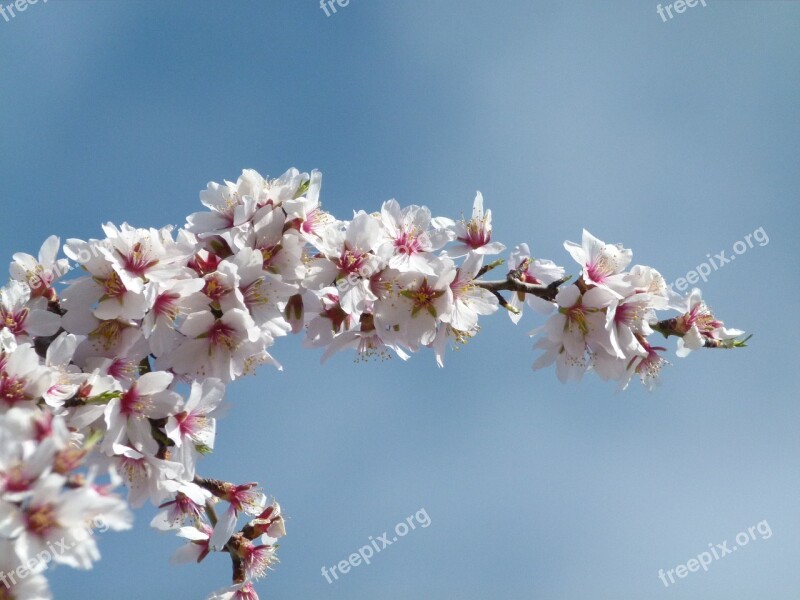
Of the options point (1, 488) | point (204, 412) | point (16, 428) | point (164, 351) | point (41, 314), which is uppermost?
point (41, 314)

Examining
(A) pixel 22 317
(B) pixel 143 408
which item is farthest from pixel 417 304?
(A) pixel 22 317

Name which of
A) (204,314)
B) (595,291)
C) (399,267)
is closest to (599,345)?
(595,291)

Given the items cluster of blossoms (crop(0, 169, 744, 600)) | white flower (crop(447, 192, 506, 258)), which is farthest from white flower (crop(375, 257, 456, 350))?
white flower (crop(447, 192, 506, 258))

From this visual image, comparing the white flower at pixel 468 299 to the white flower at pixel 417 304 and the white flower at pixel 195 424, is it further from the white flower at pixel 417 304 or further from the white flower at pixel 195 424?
the white flower at pixel 195 424

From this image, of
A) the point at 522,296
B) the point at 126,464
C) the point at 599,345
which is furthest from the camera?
the point at 522,296

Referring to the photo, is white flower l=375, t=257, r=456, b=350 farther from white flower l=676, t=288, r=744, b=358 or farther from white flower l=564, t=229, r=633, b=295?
white flower l=676, t=288, r=744, b=358

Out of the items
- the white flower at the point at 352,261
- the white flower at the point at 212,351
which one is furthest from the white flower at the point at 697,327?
the white flower at the point at 212,351

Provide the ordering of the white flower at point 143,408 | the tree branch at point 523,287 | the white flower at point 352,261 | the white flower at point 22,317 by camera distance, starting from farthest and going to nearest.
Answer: the tree branch at point 523,287 → the white flower at point 352,261 → the white flower at point 22,317 → the white flower at point 143,408

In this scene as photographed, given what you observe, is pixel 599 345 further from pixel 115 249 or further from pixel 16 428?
pixel 16 428
